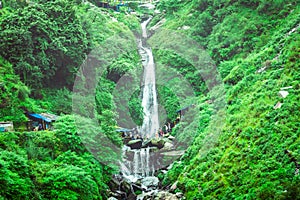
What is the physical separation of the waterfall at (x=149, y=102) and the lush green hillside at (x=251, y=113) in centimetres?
246

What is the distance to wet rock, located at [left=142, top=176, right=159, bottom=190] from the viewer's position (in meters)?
29.2

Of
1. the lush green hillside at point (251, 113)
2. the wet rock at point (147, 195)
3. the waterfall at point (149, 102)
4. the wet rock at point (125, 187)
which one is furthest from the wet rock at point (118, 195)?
the waterfall at point (149, 102)

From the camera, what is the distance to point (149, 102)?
39844 mm

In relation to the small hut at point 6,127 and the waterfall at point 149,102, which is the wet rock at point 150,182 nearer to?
the waterfall at point 149,102

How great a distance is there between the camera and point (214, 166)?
2597cm

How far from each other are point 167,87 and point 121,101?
5.15m

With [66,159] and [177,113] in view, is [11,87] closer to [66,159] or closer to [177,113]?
[66,159]

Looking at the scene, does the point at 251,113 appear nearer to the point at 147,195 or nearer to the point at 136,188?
the point at 147,195

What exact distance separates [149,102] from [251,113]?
551 inches

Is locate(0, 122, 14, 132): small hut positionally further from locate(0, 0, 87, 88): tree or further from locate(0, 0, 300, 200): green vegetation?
locate(0, 0, 87, 88): tree

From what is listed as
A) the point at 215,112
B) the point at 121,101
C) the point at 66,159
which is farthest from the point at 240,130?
the point at 121,101

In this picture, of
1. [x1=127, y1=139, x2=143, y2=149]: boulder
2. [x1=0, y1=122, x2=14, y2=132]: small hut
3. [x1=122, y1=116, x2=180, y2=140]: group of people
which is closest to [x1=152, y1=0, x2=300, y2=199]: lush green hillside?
[x1=122, y1=116, x2=180, y2=140]: group of people

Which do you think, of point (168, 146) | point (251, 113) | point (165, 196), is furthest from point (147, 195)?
point (251, 113)

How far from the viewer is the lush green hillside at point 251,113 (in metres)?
22.4
